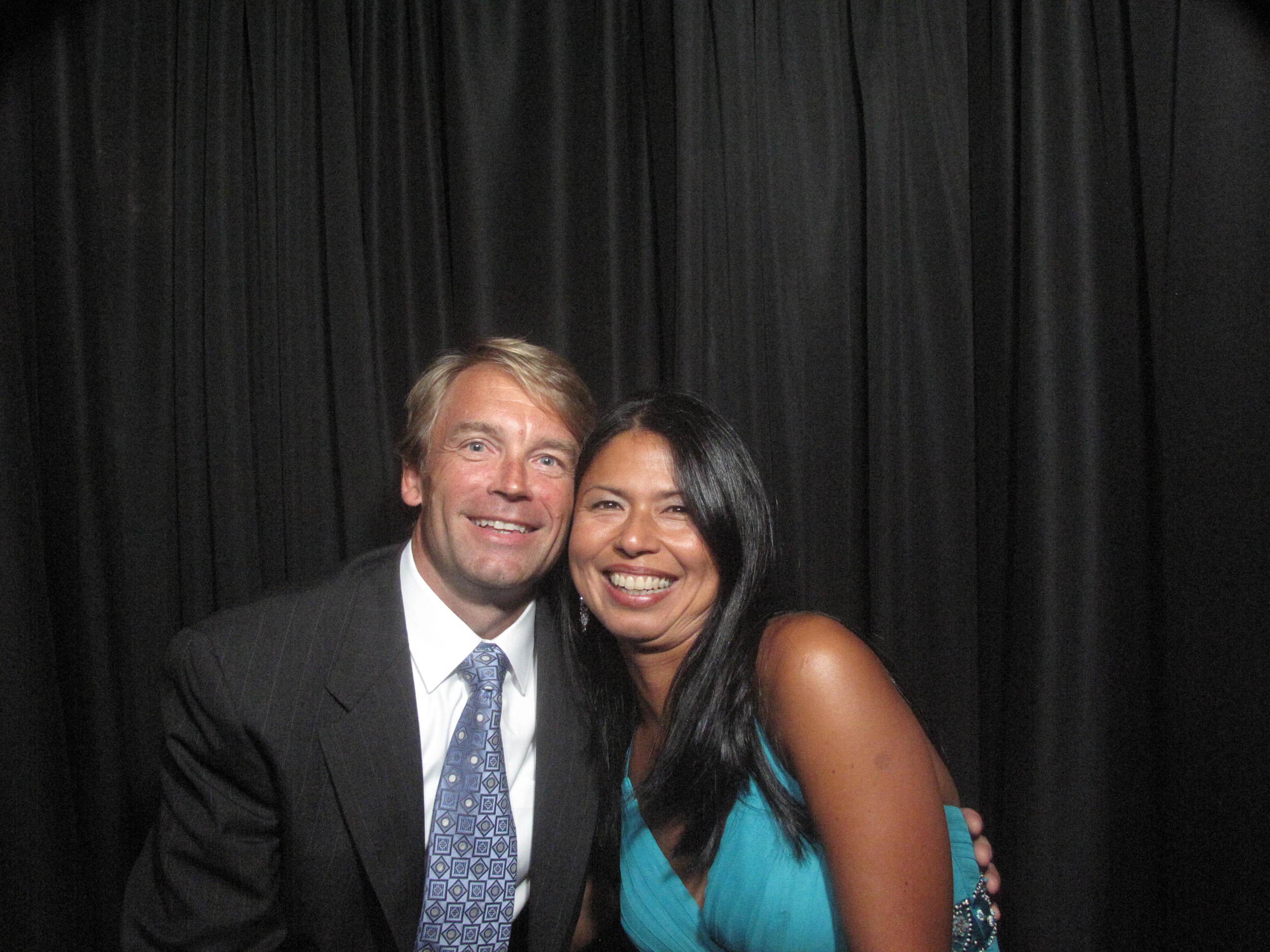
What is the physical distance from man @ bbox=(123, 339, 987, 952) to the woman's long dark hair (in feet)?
0.62

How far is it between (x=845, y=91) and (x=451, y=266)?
3.25ft

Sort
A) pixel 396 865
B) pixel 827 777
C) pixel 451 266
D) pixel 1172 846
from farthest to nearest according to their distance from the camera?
1. pixel 451 266
2. pixel 1172 846
3. pixel 396 865
4. pixel 827 777

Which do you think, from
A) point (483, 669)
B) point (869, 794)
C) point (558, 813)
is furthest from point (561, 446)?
point (869, 794)

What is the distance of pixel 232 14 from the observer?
179 centimetres

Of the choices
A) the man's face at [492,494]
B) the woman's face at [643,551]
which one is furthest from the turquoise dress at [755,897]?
the man's face at [492,494]

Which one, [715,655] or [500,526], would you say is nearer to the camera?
[715,655]

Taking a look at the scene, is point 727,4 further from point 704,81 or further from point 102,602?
point 102,602

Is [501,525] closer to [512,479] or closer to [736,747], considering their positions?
[512,479]

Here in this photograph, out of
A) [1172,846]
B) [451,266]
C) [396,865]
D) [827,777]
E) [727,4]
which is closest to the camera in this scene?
[827,777]

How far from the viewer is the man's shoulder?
127 cm

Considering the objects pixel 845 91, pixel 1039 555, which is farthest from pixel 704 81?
pixel 1039 555

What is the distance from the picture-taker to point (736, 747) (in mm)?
1232

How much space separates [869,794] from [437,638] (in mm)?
771

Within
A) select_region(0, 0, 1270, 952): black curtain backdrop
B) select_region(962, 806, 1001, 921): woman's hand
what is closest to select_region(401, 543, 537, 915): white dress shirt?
select_region(0, 0, 1270, 952): black curtain backdrop
